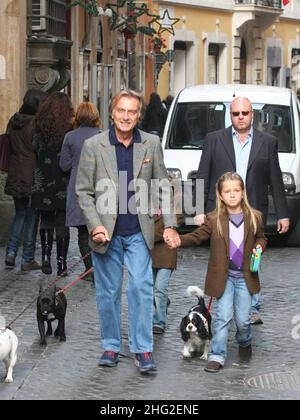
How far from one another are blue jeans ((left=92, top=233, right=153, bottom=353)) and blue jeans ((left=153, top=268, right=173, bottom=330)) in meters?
1.50

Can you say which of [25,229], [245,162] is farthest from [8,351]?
[25,229]

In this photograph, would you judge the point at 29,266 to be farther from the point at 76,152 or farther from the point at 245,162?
the point at 245,162

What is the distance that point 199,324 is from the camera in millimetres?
9688

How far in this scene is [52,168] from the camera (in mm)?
13875

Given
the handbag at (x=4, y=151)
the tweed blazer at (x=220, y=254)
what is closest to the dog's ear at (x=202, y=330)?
the tweed blazer at (x=220, y=254)

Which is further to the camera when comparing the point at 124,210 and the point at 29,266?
the point at 29,266

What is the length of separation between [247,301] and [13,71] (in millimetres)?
10989

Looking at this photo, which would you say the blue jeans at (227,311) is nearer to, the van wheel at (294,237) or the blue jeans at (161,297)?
the blue jeans at (161,297)

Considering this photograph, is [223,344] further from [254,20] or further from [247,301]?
[254,20]

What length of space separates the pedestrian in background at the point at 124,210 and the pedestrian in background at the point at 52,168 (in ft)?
15.0

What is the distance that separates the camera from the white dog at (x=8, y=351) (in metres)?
8.70

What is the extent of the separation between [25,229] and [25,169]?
635mm

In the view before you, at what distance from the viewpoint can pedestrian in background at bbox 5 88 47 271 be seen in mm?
14492
